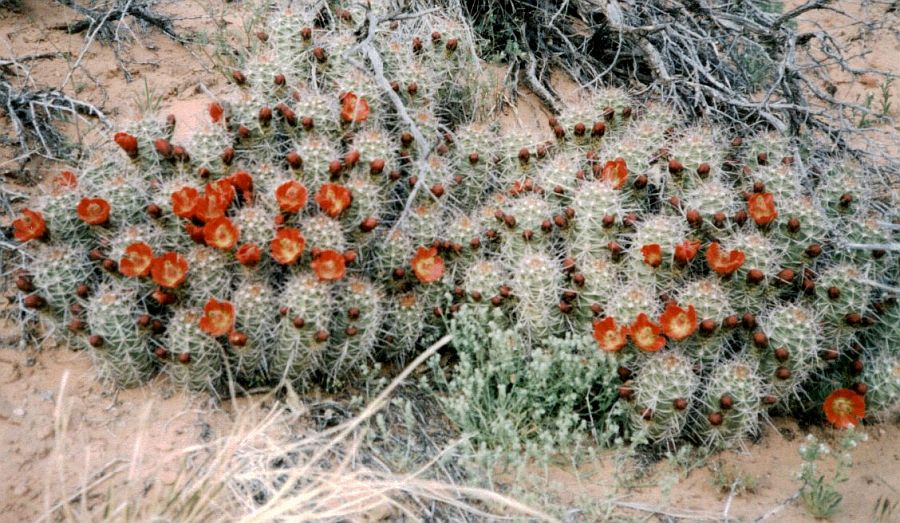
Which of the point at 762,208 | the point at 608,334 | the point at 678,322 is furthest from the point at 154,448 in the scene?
the point at 762,208

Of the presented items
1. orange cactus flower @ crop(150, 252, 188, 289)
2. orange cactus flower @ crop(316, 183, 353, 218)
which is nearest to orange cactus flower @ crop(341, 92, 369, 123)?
orange cactus flower @ crop(316, 183, 353, 218)

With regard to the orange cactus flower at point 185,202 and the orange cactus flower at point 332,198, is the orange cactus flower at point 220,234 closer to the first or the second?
the orange cactus flower at point 185,202

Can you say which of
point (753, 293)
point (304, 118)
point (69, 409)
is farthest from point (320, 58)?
point (753, 293)

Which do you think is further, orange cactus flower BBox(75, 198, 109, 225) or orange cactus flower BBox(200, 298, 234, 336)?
orange cactus flower BBox(75, 198, 109, 225)

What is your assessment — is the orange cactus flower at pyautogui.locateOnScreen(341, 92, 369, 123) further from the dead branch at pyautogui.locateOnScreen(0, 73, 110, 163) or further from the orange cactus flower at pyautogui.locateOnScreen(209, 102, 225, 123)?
the dead branch at pyautogui.locateOnScreen(0, 73, 110, 163)

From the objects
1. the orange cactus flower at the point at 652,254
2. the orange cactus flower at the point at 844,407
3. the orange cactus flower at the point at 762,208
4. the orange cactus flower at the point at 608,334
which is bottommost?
the orange cactus flower at the point at 844,407

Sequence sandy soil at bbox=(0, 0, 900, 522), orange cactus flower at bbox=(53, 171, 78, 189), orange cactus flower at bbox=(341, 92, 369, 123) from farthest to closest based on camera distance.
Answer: orange cactus flower at bbox=(341, 92, 369, 123)
orange cactus flower at bbox=(53, 171, 78, 189)
sandy soil at bbox=(0, 0, 900, 522)

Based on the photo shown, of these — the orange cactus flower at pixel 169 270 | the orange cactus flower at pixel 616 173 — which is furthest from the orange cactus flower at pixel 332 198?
the orange cactus flower at pixel 616 173
